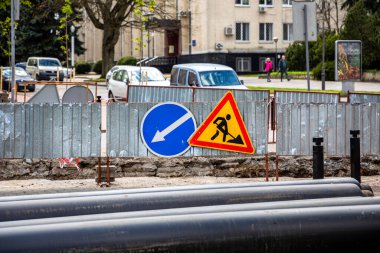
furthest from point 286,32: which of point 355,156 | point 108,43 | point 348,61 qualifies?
point 355,156

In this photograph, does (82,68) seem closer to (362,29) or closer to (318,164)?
(362,29)

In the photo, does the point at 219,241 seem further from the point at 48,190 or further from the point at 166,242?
the point at 48,190

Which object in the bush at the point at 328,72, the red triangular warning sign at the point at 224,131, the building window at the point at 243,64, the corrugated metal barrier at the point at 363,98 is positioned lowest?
the red triangular warning sign at the point at 224,131

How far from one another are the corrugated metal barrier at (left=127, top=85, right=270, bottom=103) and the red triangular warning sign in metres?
6.08

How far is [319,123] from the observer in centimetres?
1280

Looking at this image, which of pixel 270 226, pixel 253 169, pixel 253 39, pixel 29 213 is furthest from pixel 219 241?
pixel 253 39

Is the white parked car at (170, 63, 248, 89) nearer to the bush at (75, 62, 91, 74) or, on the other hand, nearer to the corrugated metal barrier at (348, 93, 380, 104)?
the corrugated metal barrier at (348, 93, 380, 104)

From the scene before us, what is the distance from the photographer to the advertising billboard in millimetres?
27047

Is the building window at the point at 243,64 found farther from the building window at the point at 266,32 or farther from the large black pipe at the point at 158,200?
the large black pipe at the point at 158,200

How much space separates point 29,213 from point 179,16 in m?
62.4

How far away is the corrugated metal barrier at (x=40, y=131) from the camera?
12.1 meters

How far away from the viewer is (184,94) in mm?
20812

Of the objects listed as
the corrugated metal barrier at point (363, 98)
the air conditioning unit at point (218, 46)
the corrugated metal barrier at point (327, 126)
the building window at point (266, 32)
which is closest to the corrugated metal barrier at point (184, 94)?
the corrugated metal barrier at point (363, 98)

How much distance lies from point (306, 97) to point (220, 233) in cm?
1263
